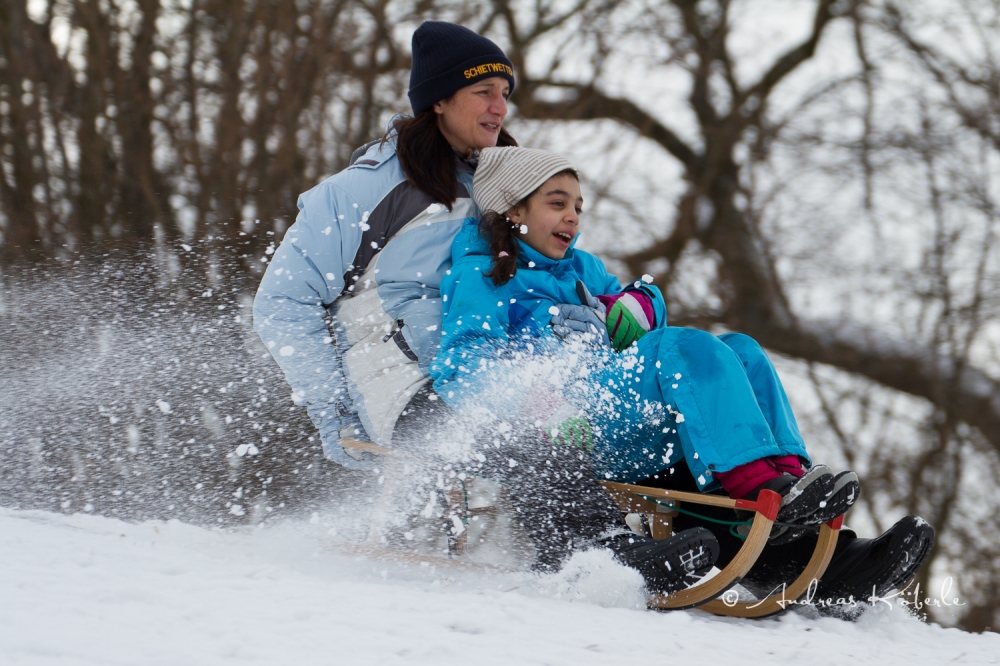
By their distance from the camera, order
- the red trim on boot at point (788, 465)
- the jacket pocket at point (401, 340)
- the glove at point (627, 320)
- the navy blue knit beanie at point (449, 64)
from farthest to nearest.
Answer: the navy blue knit beanie at point (449, 64) < the jacket pocket at point (401, 340) < the glove at point (627, 320) < the red trim on boot at point (788, 465)

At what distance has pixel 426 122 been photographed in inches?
104

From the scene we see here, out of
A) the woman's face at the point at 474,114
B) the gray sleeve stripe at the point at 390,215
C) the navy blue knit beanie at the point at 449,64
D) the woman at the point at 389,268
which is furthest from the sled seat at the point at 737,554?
the navy blue knit beanie at the point at 449,64

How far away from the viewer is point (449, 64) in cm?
261

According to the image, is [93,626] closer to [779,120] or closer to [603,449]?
[603,449]

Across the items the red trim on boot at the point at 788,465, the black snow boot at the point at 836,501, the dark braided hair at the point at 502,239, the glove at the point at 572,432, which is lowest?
the black snow boot at the point at 836,501

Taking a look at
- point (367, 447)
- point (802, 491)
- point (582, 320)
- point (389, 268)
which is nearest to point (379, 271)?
point (389, 268)

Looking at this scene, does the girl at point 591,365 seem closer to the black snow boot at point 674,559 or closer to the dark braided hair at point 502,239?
the dark braided hair at point 502,239

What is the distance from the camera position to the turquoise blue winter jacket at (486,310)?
220cm

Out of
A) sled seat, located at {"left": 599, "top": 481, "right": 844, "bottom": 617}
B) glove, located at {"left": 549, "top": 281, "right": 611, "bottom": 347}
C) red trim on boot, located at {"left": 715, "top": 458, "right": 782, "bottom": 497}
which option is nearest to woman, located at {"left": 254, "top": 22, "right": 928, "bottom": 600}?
glove, located at {"left": 549, "top": 281, "right": 611, "bottom": 347}

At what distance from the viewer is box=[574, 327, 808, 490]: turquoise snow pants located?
2.01m

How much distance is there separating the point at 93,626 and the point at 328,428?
3.30 ft

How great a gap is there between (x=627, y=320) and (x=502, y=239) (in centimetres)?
36

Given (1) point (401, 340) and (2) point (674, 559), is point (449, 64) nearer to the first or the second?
(1) point (401, 340)

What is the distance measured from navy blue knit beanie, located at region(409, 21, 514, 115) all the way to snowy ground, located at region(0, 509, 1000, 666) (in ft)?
4.11
